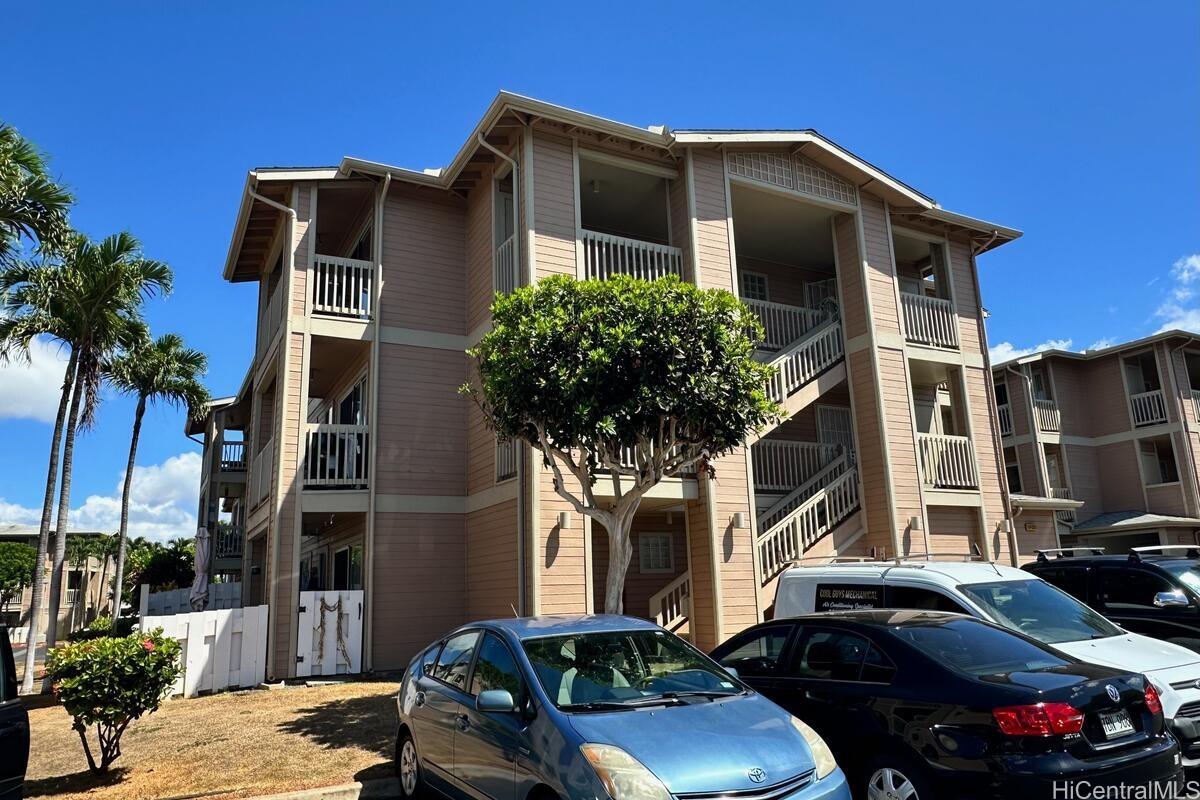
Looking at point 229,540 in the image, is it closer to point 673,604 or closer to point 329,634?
point 329,634

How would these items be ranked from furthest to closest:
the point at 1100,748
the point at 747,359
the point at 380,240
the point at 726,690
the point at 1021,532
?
the point at 1021,532
the point at 380,240
the point at 747,359
the point at 726,690
the point at 1100,748

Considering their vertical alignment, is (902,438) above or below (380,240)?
below

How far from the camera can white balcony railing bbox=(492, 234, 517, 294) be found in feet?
45.5

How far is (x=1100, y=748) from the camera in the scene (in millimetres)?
4734

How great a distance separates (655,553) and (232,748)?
9.06 meters

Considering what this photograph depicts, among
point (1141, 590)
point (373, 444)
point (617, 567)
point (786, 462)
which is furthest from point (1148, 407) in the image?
point (373, 444)

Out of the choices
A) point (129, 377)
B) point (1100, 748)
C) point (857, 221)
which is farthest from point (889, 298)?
point (129, 377)

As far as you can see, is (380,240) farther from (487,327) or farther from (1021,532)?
(1021,532)

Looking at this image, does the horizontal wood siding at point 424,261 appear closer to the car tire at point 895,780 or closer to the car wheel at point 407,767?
the car wheel at point 407,767

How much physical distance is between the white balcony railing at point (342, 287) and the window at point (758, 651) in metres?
11.0

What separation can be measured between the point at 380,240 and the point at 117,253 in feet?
20.3

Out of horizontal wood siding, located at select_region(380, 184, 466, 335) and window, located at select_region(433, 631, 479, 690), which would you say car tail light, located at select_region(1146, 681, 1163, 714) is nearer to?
window, located at select_region(433, 631, 479, 690)

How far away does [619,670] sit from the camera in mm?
5438

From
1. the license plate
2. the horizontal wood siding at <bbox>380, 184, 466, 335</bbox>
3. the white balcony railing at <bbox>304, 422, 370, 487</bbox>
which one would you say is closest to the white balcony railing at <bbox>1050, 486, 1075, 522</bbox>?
the horizontal wood siding at <bbox>380, 184, 466, 335</bbox>
